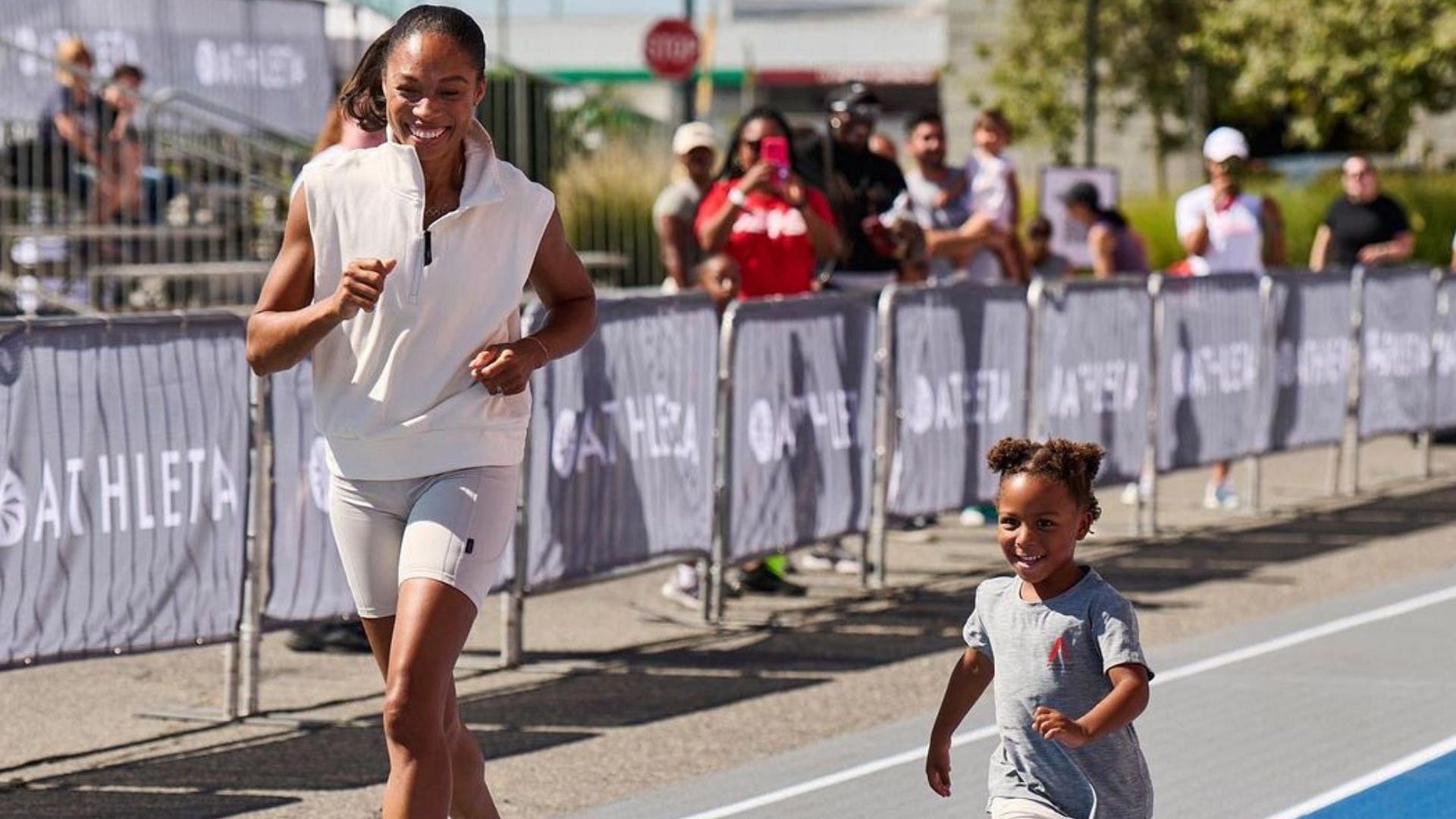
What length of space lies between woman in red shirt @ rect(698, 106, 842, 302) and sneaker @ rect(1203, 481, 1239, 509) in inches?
171

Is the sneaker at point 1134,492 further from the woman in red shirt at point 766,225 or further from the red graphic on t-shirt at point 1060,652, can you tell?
the red graphic on t-shirt at point 1060,652

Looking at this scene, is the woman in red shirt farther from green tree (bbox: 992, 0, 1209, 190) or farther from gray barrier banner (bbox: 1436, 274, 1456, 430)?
green tree (bbox: 992, 0, 1209, 190)

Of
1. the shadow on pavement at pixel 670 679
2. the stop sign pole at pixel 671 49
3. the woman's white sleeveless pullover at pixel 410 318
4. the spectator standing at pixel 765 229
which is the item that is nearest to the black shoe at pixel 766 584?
the spectator standing at pixel 765 229

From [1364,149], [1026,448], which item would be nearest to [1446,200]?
[1364,149]

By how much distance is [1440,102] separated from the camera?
33.7 metres

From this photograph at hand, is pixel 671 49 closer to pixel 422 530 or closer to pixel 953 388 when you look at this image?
pixel 953 388

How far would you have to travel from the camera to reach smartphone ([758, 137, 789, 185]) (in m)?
11.6

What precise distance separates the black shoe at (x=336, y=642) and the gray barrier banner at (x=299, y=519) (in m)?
1.29

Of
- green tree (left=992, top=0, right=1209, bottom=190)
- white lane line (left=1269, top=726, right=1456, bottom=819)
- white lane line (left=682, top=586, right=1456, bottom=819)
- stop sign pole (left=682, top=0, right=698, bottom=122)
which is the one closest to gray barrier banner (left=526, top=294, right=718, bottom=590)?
white lane line (left=682, top=586, right=1456, bottom=819)

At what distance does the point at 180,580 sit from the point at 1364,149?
39.5 metres

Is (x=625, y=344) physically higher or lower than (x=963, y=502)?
higher

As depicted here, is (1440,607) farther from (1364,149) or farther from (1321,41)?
(1364,149)

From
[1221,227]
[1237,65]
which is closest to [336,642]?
[1221,227]

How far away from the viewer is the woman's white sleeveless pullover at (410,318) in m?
5.53
